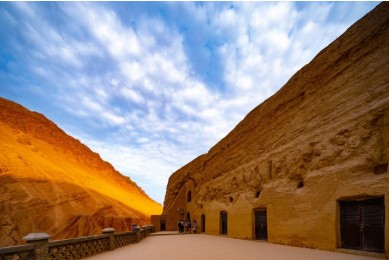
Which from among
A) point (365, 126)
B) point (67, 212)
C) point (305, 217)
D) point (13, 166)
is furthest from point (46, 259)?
point (13, 166)

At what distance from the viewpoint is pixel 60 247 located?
27.3 feet

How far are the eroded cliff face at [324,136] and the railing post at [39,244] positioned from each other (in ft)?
30.8

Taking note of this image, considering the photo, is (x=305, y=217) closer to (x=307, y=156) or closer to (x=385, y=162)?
(x=307, y=156)

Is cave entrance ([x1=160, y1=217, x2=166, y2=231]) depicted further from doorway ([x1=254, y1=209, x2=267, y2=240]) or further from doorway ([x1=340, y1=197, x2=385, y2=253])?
doorway ([x1=340, y1=197, x2=385, y2=253])

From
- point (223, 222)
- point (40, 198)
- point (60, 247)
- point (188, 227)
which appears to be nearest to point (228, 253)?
point (60, 247)

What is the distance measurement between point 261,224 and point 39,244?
36.6 feet

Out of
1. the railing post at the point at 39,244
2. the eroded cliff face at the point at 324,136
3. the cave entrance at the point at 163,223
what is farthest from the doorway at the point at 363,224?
the cave entrance at the point at 163,223

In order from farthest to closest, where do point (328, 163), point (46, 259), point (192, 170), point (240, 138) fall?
point (192, 170) → point (240, 138) → point (328, 163) → point (46, 259)

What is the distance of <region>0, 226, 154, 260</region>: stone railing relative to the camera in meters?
6.57

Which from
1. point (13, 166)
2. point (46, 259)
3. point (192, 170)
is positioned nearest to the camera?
point (46, 259)

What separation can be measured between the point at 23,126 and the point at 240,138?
189ft

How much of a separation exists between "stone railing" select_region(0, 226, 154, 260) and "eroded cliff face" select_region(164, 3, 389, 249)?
811 cm

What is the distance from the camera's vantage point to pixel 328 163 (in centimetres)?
1030

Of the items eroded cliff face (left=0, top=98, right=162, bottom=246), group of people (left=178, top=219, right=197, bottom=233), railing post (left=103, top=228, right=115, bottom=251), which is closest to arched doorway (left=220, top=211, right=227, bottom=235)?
group of people (left=178, top=219, right=197, bottom=233)
